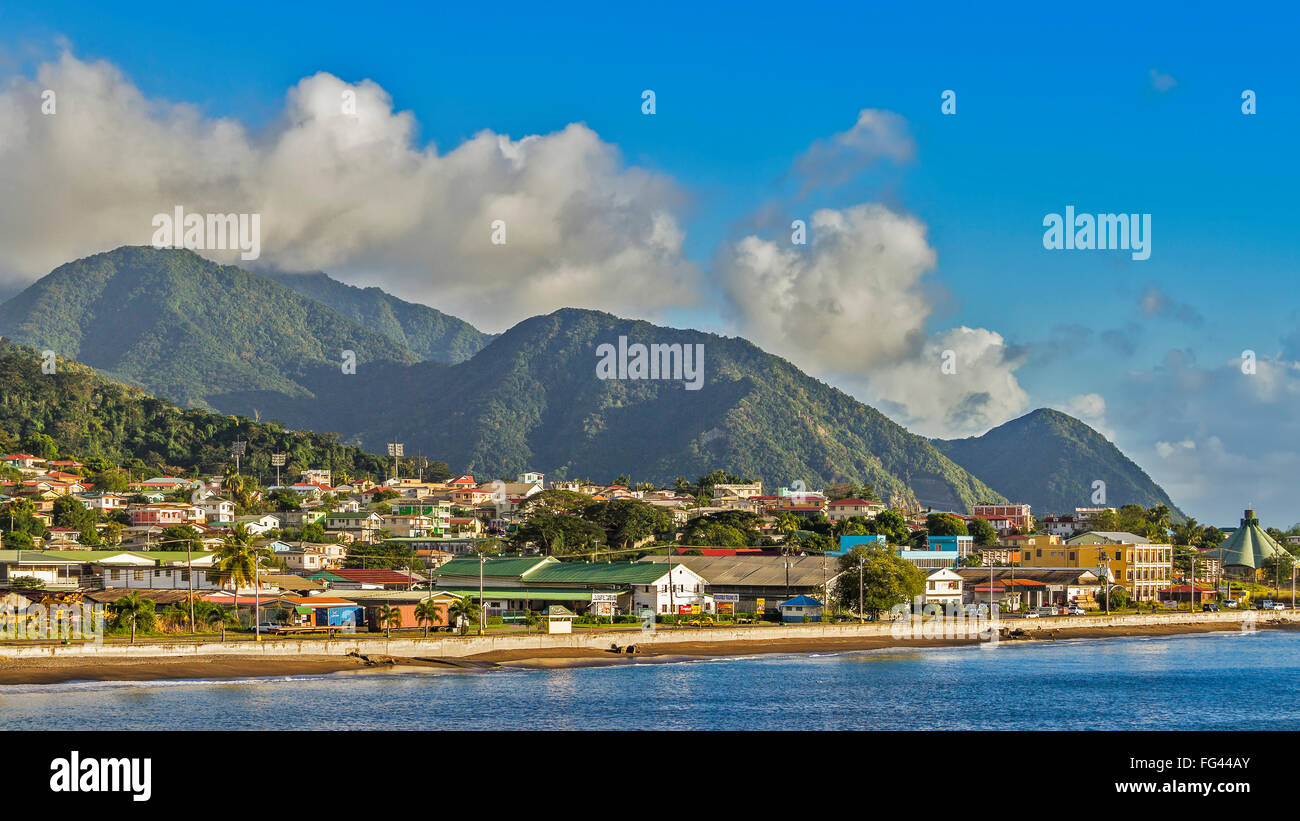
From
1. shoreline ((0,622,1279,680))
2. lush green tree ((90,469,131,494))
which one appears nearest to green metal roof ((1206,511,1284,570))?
shoreline ((0,622,1279,680))

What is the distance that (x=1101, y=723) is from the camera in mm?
45812

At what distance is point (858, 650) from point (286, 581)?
36.1 meters

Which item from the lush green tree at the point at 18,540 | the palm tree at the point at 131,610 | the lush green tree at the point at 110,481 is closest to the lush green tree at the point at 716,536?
the lush green tree at the point at 18,540

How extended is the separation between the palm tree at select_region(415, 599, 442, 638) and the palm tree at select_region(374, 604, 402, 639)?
3.35 ft

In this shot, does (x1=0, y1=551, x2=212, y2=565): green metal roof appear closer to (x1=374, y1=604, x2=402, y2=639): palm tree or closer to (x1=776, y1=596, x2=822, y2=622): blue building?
(x1=374, y1=604, x2=402, y2=639): palm tree

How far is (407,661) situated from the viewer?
56625 millimetres

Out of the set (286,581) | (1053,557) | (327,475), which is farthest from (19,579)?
(327,475)

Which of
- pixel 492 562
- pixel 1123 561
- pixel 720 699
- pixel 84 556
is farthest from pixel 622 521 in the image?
pixel 720 699

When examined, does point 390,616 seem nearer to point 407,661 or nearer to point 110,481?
point 407,661

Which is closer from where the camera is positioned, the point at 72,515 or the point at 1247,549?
the point at 72,515

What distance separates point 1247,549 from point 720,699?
12743cm

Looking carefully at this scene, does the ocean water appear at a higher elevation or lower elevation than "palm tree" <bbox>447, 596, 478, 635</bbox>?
lower

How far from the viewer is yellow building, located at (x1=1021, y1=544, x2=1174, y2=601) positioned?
120m
